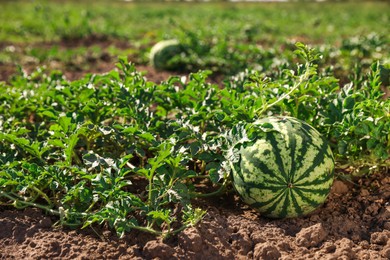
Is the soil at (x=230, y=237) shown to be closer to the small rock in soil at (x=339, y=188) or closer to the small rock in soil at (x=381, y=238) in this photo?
the small rock in soil at (x=381, y=238)

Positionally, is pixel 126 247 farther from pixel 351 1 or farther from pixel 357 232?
pixel 351 1

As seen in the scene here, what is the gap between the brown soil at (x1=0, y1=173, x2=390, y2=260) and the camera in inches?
112

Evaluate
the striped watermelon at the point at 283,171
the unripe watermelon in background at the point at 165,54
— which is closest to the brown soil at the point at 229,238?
the striped watermelon at the point at 283,171

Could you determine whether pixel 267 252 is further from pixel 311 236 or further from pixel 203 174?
pixel 203 174

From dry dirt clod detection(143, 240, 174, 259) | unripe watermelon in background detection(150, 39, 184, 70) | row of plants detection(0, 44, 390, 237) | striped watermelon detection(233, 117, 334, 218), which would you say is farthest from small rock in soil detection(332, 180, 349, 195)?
unripe watermelon in background detection(150, 39, 184, 70)

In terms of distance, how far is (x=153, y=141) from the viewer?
326 centimetres

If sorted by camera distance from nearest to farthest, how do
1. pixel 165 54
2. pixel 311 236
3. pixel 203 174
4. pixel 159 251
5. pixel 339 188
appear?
pixel 159 251 < pixel 311 236 < pixel 339 188 < pixel 203 174 < pixel 165 54

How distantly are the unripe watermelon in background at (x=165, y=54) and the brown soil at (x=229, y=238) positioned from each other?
377cm

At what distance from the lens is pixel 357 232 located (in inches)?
121

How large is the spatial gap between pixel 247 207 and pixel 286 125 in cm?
60

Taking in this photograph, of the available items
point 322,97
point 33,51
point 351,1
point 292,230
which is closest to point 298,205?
point 292,230

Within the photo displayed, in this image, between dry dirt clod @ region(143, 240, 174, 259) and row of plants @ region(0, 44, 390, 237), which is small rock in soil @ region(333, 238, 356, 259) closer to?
row of plants @ region(0, 44, 390, 237)

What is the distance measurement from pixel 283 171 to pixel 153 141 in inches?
32.1

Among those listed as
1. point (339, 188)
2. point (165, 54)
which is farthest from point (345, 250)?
point (165, 54)
